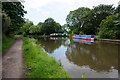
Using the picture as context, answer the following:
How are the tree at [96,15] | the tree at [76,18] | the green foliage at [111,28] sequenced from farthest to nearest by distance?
the tree at [76,18]
the tree at [96,15]
the green foliage at [111,28]

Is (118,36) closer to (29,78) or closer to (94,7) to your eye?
(94,7)

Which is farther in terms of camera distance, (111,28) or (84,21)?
(84,21)

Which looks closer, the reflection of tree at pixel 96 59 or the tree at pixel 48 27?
the reflection of tree at pixel 96 59

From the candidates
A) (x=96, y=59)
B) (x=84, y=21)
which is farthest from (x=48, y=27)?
(x=96, y=59)

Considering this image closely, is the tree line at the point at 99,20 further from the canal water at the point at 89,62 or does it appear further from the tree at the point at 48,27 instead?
the canal water at the point at 89,62

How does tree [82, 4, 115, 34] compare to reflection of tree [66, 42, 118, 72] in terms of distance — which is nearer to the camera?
reflection of tree [66, 42, 118, 72]

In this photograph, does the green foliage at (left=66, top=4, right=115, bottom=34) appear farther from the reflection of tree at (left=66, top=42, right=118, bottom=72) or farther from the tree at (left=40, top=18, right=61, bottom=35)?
the reflection of tree at (left=66, top=42, right=118, bottom=72)

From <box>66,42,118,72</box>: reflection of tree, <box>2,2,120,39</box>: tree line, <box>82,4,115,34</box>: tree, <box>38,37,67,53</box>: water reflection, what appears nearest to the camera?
<box>66,42,118,72</box>: reflection of tree

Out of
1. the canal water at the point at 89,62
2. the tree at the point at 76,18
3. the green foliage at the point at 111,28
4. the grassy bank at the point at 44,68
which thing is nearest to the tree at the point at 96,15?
the tree at the point at 76,18

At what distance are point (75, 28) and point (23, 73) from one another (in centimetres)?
3872

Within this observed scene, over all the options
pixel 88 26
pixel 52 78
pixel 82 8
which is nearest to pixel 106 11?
pixel 88 26

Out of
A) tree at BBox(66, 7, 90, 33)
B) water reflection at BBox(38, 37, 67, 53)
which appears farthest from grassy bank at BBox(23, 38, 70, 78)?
tree at BBox(66, 7, 90, 33)

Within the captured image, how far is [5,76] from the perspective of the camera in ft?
10.2

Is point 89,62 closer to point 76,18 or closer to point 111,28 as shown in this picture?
point 111,28
